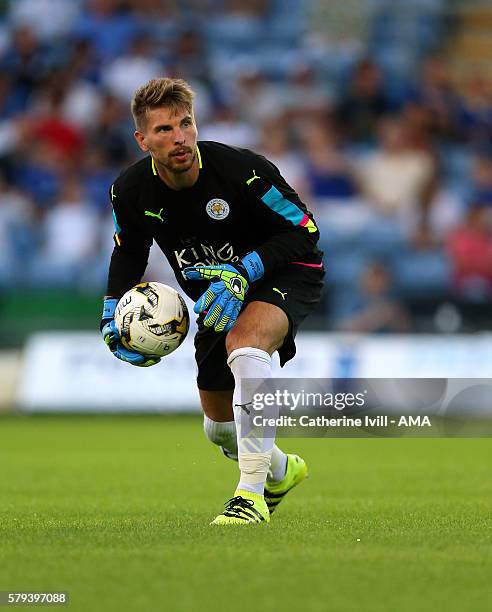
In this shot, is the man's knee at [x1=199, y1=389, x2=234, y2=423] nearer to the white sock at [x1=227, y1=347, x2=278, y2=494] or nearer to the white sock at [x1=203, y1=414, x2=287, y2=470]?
the white sock at [x1=203, y1=414, x2=287, y2=470]

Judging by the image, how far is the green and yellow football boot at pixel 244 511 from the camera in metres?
5.68

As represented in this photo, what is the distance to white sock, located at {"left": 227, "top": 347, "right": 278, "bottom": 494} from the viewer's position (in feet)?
19.1

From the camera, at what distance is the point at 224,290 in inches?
227

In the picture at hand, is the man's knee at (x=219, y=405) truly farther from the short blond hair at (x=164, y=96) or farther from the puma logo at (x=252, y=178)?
the short blond hair at (x=164, y=96)

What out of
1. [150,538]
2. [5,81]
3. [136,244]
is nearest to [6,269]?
[5,81]

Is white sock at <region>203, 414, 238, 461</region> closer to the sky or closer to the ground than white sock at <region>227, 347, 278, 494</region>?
closer to the sky

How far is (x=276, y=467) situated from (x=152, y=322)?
1.10 m

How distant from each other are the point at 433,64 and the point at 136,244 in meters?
12.6

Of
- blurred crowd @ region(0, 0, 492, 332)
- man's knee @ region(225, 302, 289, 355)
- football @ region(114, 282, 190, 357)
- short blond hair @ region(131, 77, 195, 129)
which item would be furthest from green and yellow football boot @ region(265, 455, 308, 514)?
blurred crowd @ region(0, 0, 492, 332)

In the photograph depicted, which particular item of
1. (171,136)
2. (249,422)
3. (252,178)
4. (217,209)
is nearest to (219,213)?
(217,209)

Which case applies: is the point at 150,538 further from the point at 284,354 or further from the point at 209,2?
the point at 209,2

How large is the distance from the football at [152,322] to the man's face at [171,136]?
661mm

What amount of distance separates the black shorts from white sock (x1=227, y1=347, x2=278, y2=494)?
0.98ft

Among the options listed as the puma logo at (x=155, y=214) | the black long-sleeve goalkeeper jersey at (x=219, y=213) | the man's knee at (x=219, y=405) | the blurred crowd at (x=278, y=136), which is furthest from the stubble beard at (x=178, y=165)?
the blurred crowd at (x=278, y=136)
